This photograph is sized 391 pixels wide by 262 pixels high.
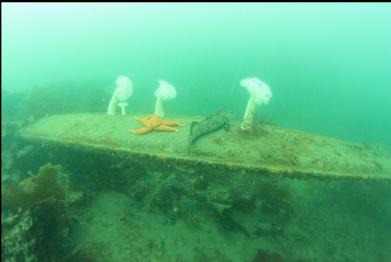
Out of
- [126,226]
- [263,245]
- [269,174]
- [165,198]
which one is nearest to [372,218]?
[263,245]

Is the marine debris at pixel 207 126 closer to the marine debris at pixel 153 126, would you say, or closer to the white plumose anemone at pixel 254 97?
the white plumose anemone at pixel 254 97

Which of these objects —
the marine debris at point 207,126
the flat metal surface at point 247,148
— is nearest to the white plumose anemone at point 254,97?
the flat metal surface at point 247,148

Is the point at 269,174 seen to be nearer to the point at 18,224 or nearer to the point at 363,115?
the point at 18,224

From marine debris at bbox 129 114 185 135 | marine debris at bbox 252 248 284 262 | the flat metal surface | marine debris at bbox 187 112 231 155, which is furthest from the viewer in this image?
marine debris at bbox 129 114 185 135

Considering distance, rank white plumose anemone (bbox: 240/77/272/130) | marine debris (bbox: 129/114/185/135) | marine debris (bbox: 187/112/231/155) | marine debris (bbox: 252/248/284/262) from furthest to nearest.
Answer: white plumose anemone (bbox: 240/77/272/130), marine debris (bbox: 129/114/185/135), marine debris (bbox: 187/112/231/155), marine debris (bbox: 252/248/284/262)

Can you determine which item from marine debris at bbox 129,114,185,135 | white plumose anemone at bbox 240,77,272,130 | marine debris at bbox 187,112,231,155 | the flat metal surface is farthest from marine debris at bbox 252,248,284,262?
marine debris at bbox 129,114,185,135

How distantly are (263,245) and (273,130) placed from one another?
2495mm

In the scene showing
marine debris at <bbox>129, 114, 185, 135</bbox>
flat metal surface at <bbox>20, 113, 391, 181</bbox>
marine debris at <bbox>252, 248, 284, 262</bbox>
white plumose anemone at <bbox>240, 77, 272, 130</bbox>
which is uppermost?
white plumose anemone at <bbox>240, 77, 272, 130</bbox>

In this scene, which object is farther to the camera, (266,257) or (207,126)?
(207,126)

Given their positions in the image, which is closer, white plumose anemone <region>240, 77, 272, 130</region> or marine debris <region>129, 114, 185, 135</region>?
marine debris <region>129, 114, 185, 135</region>

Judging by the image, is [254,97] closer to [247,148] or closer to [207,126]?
[207,126]

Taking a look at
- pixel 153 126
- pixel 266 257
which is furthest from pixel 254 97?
pixel 266 257

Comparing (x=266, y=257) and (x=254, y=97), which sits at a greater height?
(x=254, y=97)

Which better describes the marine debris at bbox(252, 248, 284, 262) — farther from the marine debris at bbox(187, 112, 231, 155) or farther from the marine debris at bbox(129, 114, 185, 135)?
the marine debris at bbox(129, 114, 185, 135)
